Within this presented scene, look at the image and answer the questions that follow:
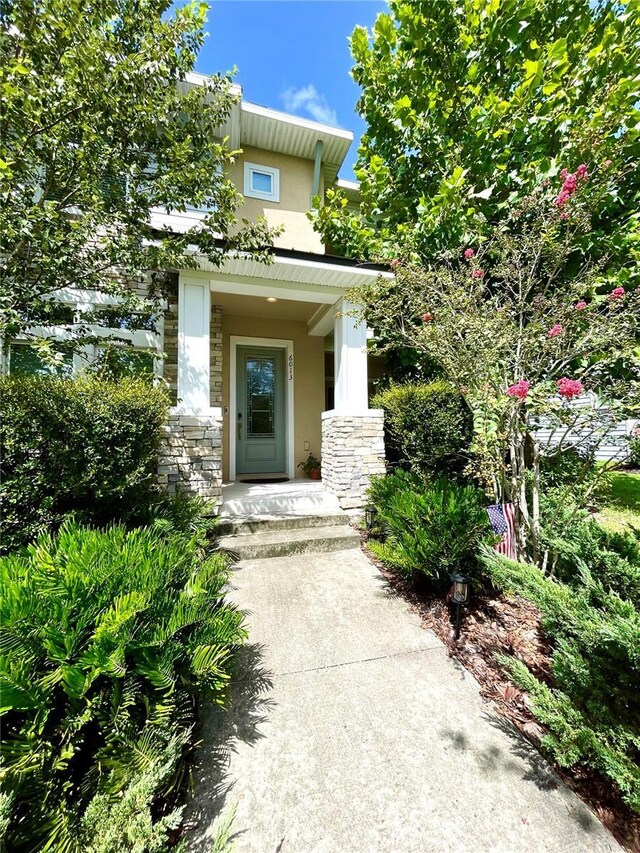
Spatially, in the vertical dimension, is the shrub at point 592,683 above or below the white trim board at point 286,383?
below

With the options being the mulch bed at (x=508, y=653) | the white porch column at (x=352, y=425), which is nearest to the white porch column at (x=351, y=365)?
the white porch column at (x=352, y=425)

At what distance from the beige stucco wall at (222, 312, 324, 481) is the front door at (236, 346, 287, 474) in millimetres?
339

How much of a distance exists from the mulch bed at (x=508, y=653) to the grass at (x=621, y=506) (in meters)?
2.22

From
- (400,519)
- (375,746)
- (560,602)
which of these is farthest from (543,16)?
(375,746)

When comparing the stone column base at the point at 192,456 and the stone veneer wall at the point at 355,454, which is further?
the stone veneer wall at the point at 355,454

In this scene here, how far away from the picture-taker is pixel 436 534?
10.0ft

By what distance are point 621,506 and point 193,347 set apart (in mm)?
7015

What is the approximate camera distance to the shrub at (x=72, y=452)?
8.86ft

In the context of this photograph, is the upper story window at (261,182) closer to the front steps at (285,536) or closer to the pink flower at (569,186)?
the pink flower at (569,186)

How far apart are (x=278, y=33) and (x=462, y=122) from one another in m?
3.30

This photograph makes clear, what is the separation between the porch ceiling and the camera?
6016 mm

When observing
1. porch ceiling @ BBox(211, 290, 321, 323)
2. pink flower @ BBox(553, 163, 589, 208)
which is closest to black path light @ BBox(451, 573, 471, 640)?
pink flower @ BBox(553, 163, 589, 208)

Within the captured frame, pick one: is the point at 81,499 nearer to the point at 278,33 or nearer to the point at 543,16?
the point at 278,33

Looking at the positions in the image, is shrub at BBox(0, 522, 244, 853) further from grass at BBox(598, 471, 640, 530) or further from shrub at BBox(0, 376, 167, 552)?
grass at BBox(598, 471, 640, 530)
